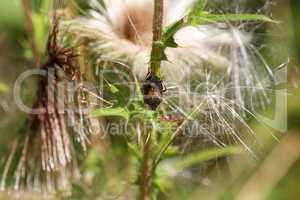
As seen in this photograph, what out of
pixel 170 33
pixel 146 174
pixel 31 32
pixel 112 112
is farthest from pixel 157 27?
pixel 31 32

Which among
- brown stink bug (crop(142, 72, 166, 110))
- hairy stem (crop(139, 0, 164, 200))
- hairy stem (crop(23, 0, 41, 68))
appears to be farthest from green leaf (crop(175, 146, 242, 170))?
hairy stem (crop(23, 0, 41, 68))

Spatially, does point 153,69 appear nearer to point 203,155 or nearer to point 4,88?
point 203,155

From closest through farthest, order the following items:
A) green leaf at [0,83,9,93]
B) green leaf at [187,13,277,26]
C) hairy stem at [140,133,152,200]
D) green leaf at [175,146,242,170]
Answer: green leaf at [187,13,277,26]
hairy stem at [140,133,152,200]
green leaf at [175,146,242,170]
green leaf at [0,83,9,93]

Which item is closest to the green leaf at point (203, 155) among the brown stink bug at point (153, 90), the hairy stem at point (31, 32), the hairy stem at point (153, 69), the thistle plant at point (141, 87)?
the thistle plant at point (141, 87)

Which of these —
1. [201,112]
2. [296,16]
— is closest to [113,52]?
[201,112]

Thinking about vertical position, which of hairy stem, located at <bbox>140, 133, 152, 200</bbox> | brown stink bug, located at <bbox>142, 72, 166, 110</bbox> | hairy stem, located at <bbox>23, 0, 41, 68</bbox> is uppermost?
hairy stem, located at <bbox>23, 0, 41, 68</bbox>

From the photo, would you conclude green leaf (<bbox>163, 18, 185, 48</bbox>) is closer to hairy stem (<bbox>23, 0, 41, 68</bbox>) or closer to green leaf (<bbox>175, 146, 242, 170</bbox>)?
green leaf (<bbox>175, 146, 242, 170</bbox>)

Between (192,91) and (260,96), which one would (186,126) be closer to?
(192,91)

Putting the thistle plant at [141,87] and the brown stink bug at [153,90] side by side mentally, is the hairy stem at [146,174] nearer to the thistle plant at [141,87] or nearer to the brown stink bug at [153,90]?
the thistle plant at [141,87]

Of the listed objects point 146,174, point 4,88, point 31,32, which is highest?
point 31,32
